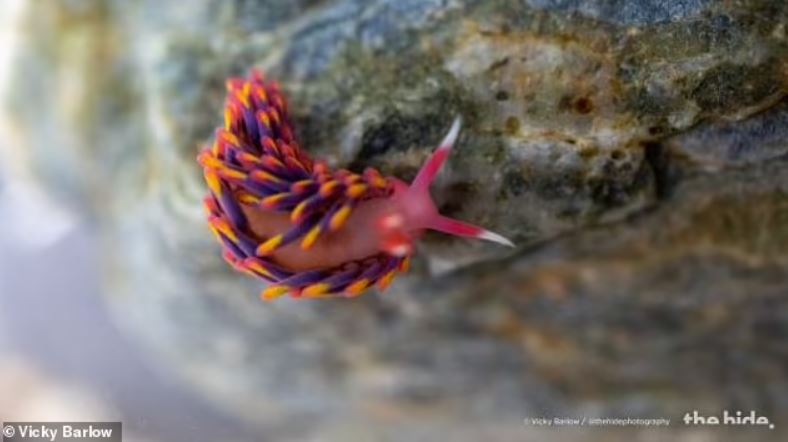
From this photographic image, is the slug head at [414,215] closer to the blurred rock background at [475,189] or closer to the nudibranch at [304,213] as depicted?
the nudibranch at [304,213]

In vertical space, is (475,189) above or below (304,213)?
above

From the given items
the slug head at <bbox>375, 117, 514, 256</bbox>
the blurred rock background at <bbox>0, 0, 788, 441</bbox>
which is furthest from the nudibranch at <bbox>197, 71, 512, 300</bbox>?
the blurred rock background at <bbox>0, 0, 788, 441</bbox>

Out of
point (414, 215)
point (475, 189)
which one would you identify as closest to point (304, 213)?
point (414, 215)

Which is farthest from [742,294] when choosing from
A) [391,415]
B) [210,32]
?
[210,32]

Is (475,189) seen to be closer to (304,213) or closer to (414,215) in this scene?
(414,215)

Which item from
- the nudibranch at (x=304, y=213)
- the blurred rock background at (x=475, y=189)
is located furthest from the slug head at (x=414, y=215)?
the blurred rock background at (x=475, y=189)

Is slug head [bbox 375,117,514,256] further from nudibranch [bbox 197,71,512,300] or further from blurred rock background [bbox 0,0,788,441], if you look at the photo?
blurred rock background [bbox 0,0,788,441]
